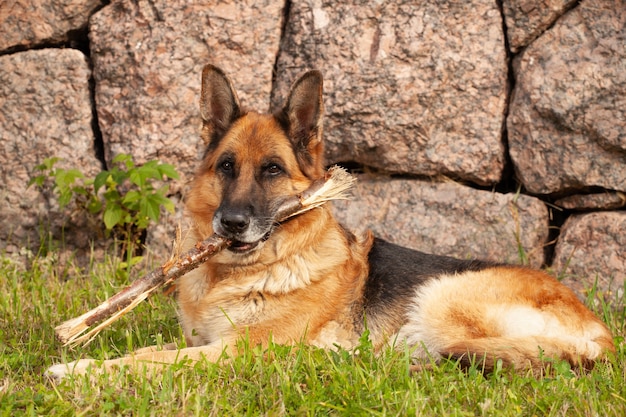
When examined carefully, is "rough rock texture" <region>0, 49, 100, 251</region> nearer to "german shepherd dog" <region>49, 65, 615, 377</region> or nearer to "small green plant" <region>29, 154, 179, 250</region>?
"small green plant" <region>29, 154, 179, 250</region>

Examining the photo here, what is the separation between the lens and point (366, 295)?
4402mm

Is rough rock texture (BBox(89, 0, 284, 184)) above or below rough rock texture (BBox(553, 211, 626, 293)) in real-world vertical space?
above

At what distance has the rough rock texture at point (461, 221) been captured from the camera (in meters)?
5.87

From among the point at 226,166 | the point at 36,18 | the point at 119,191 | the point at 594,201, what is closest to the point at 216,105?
the point at 226,166

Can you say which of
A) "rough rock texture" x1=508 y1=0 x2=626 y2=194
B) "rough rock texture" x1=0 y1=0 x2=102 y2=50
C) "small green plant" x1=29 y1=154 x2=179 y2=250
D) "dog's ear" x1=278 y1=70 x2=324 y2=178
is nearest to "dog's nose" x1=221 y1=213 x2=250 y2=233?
"dog's ear" x1=278 y1=70 x2=324 y2=178

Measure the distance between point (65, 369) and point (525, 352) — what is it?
94.0 inches

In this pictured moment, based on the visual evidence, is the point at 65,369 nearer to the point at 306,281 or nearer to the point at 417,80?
the point at 306,281

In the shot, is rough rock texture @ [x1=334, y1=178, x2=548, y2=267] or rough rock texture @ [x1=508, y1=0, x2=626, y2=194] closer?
rough rock texture @ [x1=508, y1=0, x2=626, y2=194]

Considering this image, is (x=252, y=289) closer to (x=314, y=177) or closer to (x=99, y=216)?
(x=314, y=177)

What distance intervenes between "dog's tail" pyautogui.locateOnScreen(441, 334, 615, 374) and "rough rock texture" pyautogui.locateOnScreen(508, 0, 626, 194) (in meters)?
2.13

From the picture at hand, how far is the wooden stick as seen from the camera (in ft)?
12.3

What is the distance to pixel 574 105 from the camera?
5578mm

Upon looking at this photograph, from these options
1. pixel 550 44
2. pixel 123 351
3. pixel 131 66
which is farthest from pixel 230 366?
pixel 550 44

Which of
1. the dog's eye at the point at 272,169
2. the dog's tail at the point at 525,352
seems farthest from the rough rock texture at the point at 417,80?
the dog's tail at the point at 525,352
